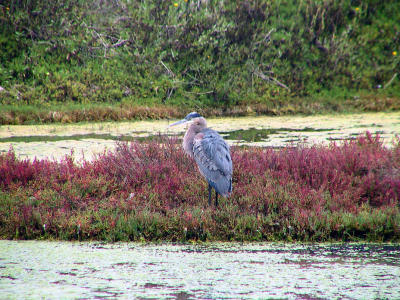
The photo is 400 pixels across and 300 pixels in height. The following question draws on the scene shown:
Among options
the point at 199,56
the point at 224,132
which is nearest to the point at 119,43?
the point at 199,56

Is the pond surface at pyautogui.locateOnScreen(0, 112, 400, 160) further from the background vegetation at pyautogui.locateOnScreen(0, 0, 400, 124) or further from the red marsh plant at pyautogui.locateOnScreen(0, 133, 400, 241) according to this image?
the red marsh plant at pyautogui.locateOnScreen(0, 133, 400, 241)

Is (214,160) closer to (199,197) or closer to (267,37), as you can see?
(199,197)

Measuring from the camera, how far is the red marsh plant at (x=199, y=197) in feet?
16.4

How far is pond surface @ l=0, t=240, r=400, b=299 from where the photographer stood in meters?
3.46

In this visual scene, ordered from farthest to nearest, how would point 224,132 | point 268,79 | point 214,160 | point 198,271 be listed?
1. point 268,79
2. point 224,132
3. point 214,160
4. point 198,271

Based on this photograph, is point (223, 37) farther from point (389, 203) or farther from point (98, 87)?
point (389, 203)

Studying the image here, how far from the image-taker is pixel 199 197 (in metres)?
5.97

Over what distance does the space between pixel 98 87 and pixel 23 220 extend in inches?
392

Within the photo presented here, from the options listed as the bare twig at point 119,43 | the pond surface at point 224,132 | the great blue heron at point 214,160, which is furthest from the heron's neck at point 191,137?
the bare twig at point 119,43

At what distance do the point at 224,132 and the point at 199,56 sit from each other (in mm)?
5569

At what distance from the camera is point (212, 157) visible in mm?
5504

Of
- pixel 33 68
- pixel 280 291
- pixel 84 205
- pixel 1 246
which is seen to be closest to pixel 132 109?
pixel 33 68

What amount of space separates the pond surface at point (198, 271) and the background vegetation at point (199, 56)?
8866mm

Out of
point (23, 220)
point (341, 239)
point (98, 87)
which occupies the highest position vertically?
point (98, 87)
